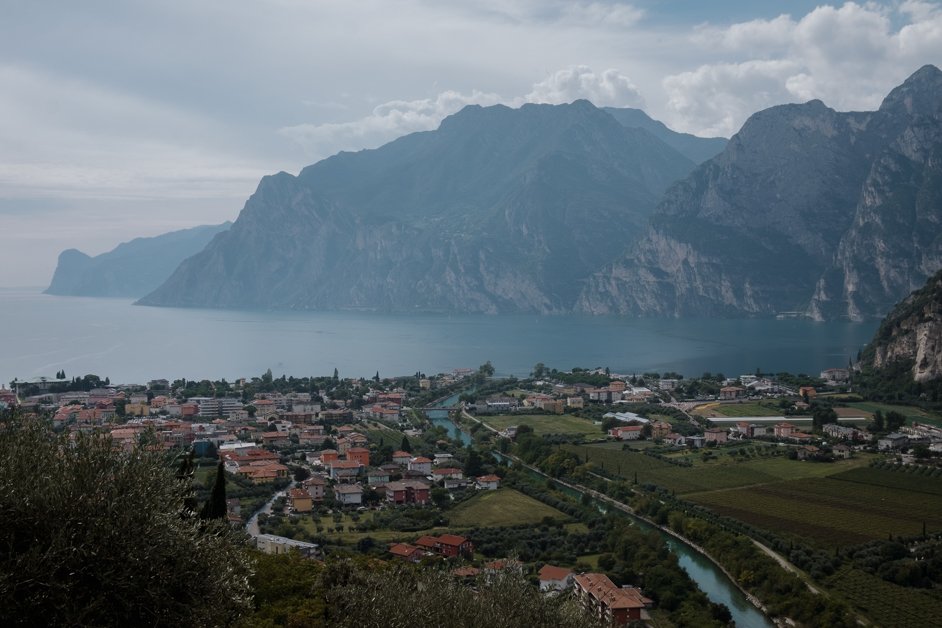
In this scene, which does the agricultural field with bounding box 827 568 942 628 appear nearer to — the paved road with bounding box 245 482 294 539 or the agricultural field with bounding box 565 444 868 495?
the agricultural field with bounding box 565 444 868 495

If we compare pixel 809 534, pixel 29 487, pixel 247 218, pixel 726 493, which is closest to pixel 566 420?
pixel 726 493

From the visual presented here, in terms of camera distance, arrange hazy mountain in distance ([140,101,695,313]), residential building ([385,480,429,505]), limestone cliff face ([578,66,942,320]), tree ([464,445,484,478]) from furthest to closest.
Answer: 1. hazy mountain in distance ([140,101,695,313])
2. limestone cliff face ([578,66,942,320])
3. tree ([464,445,484,478])
4. residential building ([385,480,429,505])

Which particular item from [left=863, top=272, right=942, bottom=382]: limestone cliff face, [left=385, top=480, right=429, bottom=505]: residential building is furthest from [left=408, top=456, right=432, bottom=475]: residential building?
[left=863, top=272, right=942, bottom=382]: limestone cliff face

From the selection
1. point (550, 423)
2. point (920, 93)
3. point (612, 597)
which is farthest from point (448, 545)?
point (920, 93)

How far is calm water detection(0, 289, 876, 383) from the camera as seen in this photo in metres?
64.4

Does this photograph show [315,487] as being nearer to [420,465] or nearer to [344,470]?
[344,470]

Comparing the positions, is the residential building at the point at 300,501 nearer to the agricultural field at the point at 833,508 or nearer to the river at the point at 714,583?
the river at the point at 714,583

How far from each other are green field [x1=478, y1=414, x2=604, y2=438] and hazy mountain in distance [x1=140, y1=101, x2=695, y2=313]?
99.4m

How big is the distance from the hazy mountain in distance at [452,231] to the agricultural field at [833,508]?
11601cm

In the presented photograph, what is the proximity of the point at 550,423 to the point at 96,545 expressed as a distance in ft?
117

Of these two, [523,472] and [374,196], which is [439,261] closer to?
[374,196]

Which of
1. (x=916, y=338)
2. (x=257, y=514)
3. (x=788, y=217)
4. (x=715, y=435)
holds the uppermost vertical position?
(x=788, y=217)

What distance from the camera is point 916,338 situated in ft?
165

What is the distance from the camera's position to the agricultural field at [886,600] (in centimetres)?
1617
